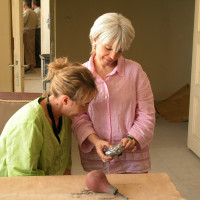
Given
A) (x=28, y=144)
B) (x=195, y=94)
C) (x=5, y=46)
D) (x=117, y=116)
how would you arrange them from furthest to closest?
(x=195, y=94) < (x=5, y=46) < (x=117, y=116) < (x=28, y=144)

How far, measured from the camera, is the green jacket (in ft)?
4.54

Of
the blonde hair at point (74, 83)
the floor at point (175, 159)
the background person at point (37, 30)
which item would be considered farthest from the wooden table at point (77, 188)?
the background person at point (37, 30)

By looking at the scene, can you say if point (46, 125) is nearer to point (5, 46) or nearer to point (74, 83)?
point (74, 83)

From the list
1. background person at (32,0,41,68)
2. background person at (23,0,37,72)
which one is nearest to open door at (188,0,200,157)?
A: background person at (23,0,37,72)

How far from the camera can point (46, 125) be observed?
1.46m

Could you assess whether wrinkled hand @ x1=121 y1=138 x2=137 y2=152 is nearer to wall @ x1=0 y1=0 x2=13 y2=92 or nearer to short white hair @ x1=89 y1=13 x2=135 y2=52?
short white hair @ x1=89 y1=13 x2=135 y2=52

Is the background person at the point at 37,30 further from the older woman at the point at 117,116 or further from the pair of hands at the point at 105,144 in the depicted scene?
the pair of hands at the point at 105,144

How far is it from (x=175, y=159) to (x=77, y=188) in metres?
2.88

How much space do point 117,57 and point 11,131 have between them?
0.58 metres

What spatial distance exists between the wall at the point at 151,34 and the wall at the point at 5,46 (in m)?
2.77

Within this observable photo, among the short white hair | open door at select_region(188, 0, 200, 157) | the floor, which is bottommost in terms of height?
the floor

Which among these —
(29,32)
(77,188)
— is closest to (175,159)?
(77,188)

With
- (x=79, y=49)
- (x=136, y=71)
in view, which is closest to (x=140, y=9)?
(x=79, y=49)

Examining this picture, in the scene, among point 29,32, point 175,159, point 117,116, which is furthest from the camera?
point 29,32
